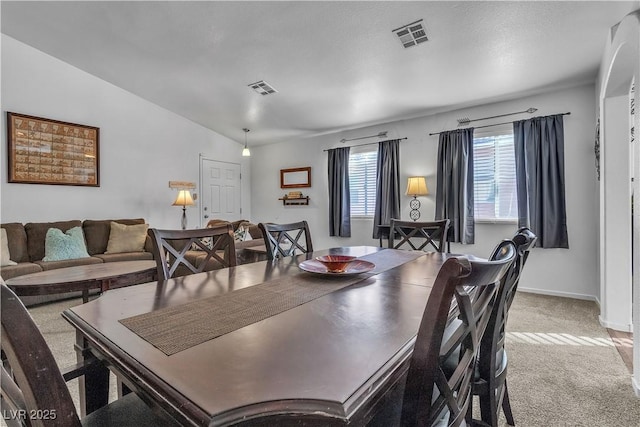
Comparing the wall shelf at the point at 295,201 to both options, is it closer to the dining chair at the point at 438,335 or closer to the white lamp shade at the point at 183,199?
the white lamp shade at the point at 183,199

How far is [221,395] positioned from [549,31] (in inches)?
139

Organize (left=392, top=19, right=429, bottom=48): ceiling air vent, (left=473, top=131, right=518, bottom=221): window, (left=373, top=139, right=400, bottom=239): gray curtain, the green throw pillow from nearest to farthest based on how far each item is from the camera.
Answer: (left=392, top=19, right=429, bottom=48): ceiling air vent
the green throw pillow
(left=473, top=131, right=518, bottom=221): window
(left=373, top=139, right=400, bottom=239): gray curtain

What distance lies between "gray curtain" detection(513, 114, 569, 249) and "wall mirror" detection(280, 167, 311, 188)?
3.55 metres

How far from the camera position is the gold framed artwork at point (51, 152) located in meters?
3.99

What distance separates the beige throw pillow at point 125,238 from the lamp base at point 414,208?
162 inches

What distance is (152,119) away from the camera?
211 inches

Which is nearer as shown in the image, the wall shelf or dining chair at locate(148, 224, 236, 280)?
dining chair at locate(148, 224, 236, 280)

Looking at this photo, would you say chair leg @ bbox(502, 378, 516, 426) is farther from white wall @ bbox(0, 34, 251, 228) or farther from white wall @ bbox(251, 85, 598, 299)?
white wall @ bbox(0, 34, 251, 228)

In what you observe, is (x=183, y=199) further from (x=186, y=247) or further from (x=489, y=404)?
(x=489, y=404)

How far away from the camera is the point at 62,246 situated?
3900 mm

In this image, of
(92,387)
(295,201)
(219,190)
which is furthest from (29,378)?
(219,190)

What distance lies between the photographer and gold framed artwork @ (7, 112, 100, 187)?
13.1 ft

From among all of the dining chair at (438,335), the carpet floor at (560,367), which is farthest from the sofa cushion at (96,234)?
the dining chair at (438,335)

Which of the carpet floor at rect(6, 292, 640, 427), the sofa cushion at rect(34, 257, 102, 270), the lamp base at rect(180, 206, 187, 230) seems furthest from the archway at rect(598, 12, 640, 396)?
the lamp base at rect(180, 206, 187, 230)
